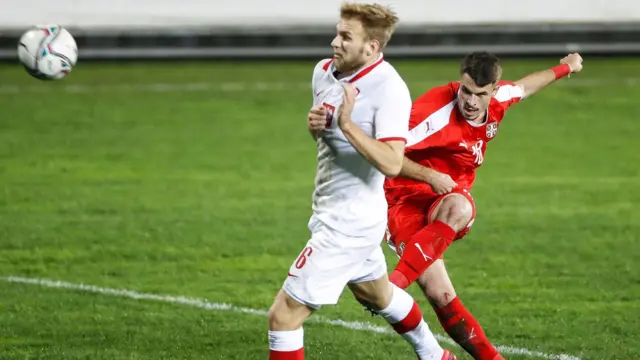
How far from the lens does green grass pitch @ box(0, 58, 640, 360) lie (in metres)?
7.73

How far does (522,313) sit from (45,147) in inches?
320

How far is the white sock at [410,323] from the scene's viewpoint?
21.1ft

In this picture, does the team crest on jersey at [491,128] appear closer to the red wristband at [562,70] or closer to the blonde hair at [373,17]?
the red wristband at [562,70]

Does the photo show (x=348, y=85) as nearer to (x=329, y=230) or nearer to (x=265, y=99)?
(x=329, y=230)

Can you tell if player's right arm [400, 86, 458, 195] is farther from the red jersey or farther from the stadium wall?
the stadium wall

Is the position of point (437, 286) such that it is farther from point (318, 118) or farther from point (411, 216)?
point (318, 118)

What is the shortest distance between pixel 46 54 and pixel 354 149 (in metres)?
3.10

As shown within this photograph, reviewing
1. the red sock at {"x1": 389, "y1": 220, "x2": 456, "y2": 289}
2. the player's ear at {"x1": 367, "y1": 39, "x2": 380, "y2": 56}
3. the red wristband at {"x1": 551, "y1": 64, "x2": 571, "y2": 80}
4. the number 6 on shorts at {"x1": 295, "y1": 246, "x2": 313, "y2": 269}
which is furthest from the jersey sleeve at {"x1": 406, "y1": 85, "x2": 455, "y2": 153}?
the number 6 on shorts at {"x1": 295, "y1": 246, "x2": 313, "y2": 269}

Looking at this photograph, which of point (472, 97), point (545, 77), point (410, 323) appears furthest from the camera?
point (545, 77)

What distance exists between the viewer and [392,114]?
576cm

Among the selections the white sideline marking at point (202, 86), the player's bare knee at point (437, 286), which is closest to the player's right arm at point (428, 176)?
the player's bare knee at point (437, 286)

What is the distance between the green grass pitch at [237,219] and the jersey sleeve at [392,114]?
195 cm

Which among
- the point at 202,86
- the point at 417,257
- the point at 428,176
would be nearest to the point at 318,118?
the point at 428,176

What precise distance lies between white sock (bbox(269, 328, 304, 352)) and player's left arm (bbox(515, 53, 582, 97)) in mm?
2568
